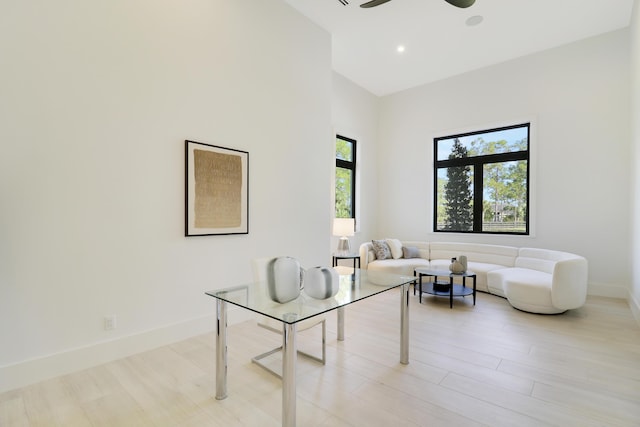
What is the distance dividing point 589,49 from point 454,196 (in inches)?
113

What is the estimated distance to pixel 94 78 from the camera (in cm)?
242

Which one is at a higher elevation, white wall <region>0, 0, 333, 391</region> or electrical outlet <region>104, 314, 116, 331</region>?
white wall <region>0, 0, 333, 391</region>

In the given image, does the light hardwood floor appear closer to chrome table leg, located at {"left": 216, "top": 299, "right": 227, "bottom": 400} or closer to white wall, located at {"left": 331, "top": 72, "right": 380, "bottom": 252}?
chrome table leg, located at {"left": 216, "top": 299, "right": 227, "bottom": 400}

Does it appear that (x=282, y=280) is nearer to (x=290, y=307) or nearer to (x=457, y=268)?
(x=290, y=307)

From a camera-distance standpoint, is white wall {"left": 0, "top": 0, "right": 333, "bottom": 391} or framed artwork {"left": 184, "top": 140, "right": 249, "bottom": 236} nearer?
white wall {"left": 0, "top": 0, "right": 333, "bottom": 391}

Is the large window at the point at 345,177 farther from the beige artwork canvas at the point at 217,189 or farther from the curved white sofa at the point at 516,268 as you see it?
the beige artwork canvas at the point at 217,189

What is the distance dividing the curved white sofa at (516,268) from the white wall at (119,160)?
2.77 m

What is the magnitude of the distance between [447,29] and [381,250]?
11.6 feet

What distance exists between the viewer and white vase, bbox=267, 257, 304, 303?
1.90 meters

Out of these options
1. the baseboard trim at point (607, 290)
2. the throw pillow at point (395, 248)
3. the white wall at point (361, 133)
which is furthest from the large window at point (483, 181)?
the white wall at point (361, 133)

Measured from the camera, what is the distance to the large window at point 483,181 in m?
5.27

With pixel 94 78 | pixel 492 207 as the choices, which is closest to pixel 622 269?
pixel 492 207

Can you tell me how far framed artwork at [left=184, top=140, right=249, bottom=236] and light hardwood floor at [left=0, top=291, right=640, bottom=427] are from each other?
108 centimetres

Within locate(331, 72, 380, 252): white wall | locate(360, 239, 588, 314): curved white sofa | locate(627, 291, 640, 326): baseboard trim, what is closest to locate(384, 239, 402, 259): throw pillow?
locate(360, 239, 588, 314): curved white sofa
